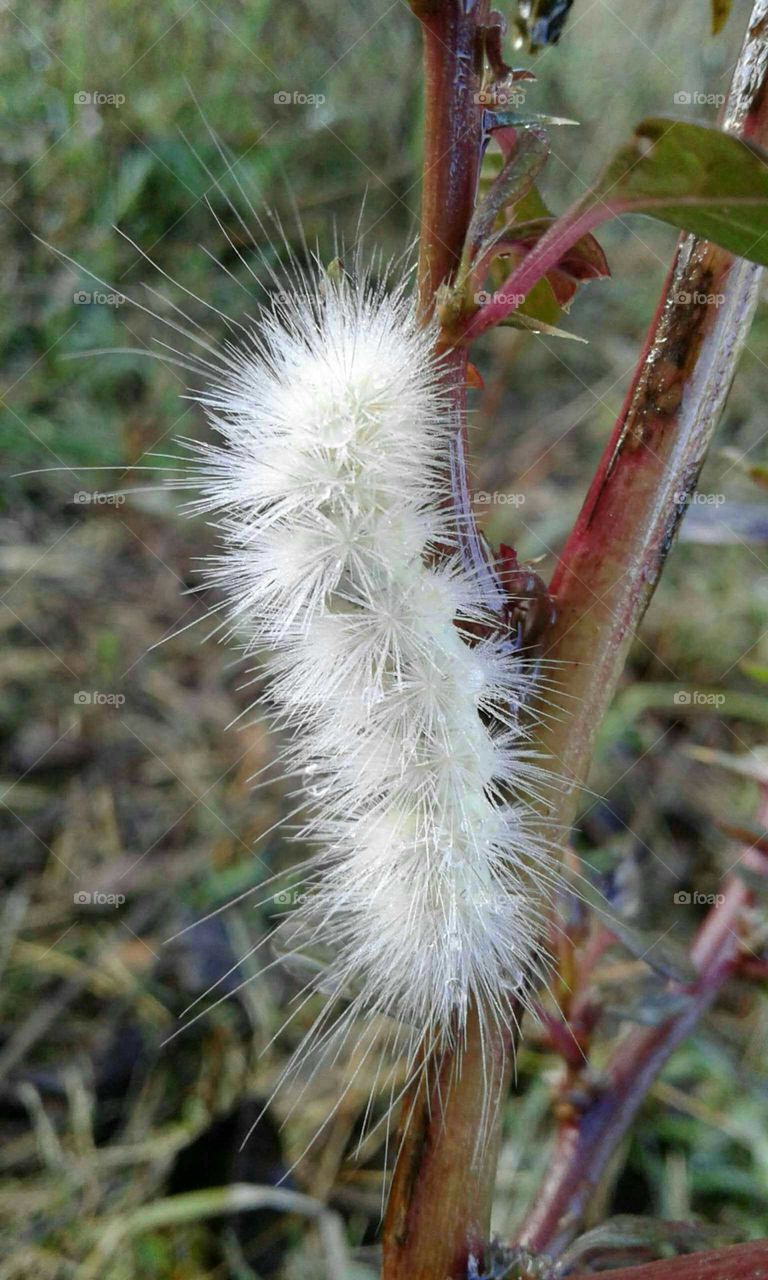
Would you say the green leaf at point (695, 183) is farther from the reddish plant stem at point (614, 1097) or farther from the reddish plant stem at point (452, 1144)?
the reddish plant stem at point (614, 1097)

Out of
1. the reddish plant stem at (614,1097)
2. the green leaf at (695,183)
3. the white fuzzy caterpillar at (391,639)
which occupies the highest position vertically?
the green leaf at (695,183)

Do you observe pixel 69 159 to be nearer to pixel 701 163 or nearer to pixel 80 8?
pixel 80 8

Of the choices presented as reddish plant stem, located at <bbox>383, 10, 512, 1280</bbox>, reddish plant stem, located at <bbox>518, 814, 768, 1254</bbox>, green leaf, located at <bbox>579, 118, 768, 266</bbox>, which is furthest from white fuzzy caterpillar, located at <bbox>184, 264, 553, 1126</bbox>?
reddish plant stem, located at <bbox>518, 814, 768, 1254</bbox>

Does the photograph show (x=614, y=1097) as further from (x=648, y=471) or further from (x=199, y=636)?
(x=199, y=636)

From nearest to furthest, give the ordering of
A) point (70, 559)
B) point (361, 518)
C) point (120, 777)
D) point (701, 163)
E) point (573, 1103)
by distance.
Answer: point (701, 163)
point (361, 518)
point (573, 1103)
point (120, 777)
point (70, 559)

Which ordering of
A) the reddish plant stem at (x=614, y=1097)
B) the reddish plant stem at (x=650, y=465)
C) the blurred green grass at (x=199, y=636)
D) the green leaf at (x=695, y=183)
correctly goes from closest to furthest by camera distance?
the green leaf at (x=695, y=183), the reddish plant stem at (x=650, y=465), the reddish plant stem at (x=614, y=1097), the blurred green grass at (x=199, y=636)

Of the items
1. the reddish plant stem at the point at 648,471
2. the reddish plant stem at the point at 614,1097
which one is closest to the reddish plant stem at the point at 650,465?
the reddish plant stem at the point at 648,471

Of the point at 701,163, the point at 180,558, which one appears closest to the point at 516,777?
the point at 701,163
